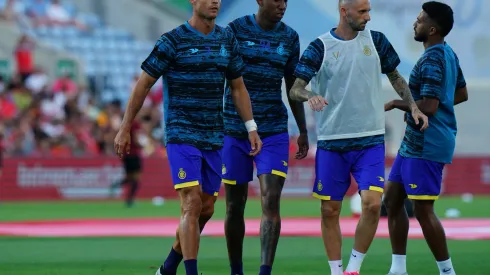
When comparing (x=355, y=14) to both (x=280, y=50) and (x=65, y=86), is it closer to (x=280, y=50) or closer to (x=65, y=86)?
(x=280, y=50)

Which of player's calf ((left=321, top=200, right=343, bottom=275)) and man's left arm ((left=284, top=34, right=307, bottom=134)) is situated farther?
man's left arm ((left=284, top=34, right=307, bottom=134))

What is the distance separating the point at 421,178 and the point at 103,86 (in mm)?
22496

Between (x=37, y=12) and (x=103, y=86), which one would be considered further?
(x=37, y=12)

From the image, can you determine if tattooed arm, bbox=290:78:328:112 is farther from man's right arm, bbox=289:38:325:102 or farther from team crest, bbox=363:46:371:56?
team crest, bbox=363:46:371:56

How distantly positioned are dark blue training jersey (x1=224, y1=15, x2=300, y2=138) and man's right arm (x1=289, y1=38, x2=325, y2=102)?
2.12 feet

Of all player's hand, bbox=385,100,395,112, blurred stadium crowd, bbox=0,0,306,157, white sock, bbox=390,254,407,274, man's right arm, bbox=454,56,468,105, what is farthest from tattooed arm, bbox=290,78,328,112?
blurred stadium crowd, bbox=0,0,306,157

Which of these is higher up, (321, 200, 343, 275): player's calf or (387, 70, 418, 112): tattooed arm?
(387, 70, 418, 112): tattooed arm

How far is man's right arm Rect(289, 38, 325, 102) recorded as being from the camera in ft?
31.1

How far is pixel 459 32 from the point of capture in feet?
109

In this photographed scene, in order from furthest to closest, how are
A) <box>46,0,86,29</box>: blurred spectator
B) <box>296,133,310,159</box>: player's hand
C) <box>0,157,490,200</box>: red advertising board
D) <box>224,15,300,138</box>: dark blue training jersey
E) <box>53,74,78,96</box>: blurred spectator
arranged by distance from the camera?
<box>46,0,86,29</box>: blurred spectator
<box>53,74,78,96</box>: blurred spectator
<box>0,157,490,200</box>: red advertising board
<box>296,133,310,159</box>: player's hand
<box>224,15,300,138</box>: dark blue training jersey

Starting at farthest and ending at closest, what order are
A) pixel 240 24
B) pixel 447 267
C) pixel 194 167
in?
pixel 240 24
pixel 447 267
pixel 194 167

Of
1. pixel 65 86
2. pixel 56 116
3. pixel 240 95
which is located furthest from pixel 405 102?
pixel 65 86

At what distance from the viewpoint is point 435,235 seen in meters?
9.86


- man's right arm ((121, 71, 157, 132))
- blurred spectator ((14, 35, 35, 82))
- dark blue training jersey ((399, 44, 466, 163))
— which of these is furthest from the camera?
blurred spectator ((14, 35, 35, 82))
